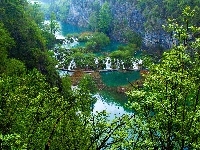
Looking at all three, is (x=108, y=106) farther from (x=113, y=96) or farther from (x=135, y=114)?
(x=135, y=114)

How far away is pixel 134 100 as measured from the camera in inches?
674

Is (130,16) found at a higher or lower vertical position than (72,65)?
higher

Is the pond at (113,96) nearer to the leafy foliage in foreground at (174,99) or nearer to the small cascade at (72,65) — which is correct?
the small cascade at (72,65)

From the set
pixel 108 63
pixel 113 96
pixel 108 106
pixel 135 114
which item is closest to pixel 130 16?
pixel 108 63

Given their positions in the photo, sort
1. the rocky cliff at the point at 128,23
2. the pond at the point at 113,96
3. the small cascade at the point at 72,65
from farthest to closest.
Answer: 1. the rocky cliff at the point at 128,23
2. the small cascade at the point at 72,65
3. the pond at the point at 113,96

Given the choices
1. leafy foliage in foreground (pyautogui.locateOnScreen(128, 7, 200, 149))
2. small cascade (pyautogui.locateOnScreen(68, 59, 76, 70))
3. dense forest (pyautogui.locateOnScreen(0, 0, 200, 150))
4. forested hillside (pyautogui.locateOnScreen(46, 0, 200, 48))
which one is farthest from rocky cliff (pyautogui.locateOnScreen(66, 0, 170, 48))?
leafy foliage in foreground (pyautogui.locateOnScreen(128, 7, 200, 149))

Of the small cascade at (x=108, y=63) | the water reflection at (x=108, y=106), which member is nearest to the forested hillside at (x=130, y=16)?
the small cascade at (x=108, y=63)

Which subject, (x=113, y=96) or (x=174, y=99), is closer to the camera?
(x=174, y=99)

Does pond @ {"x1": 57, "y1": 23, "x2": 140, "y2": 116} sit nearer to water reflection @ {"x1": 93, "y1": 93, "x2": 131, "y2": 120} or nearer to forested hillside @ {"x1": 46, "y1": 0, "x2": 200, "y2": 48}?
water reflection @ {"x1": 93, "y1": 93, "x2": 131, "y2": 120}

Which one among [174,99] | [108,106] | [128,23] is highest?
[128,23]

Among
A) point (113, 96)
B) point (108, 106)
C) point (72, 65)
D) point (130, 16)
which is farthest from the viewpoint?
point (130, 16)

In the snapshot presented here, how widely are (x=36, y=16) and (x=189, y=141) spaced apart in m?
84.7

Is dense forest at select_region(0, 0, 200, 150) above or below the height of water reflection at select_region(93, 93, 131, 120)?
above

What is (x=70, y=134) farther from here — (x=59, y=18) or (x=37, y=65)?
(x=59, y=18)
